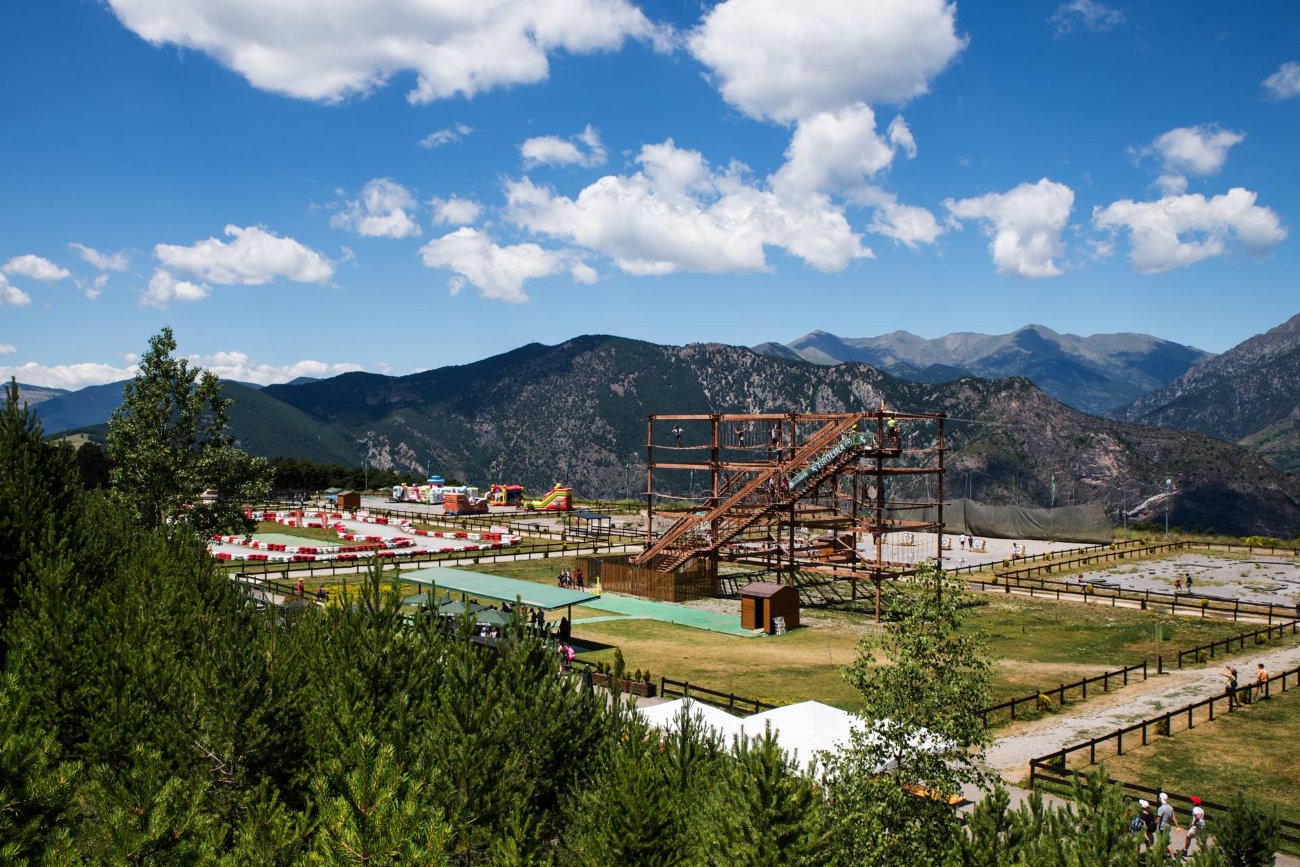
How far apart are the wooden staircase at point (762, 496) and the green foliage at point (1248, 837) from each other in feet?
93.8

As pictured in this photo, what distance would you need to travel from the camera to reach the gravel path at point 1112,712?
71.3 ft

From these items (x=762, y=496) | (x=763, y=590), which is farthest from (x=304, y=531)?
(x=763, y=590)

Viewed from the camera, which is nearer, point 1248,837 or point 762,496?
point 1248,837

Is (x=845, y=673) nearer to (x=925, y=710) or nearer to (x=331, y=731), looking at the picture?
(x=925, y=710)

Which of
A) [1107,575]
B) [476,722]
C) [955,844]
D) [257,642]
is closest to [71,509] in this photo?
[257,642]

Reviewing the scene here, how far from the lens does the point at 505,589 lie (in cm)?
3403

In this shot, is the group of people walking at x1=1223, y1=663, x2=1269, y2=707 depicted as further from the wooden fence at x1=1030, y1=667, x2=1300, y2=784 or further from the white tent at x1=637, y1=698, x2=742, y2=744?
the white tent at x1=637, y1=698, x2=742, y2=744

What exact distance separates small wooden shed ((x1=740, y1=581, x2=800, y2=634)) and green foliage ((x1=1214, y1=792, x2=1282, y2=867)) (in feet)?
76.5

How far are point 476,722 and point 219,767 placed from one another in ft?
14.3

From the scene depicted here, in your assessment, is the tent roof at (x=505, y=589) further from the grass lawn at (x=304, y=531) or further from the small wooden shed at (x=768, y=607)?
the grass lawn at (x=304, y=531)

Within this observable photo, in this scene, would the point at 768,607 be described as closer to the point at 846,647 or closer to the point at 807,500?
the point at 846,647

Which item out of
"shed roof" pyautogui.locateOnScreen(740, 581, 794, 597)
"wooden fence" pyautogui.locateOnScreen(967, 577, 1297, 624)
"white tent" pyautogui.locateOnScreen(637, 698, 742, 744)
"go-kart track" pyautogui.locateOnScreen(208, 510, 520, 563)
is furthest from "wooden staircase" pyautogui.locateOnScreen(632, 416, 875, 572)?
"white tent" pyautogui.locateOnScreen(637, 698, 742, 744)

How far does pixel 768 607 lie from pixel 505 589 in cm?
1135

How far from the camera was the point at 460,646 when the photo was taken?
13.9 meters
